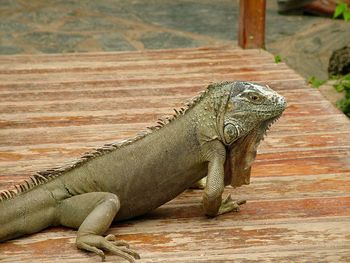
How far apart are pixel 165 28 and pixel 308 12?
2052 millimetres

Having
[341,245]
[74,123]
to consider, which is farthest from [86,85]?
[341,245]

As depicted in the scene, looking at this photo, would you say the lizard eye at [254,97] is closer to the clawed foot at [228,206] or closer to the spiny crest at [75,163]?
the spiny crest at [75,163]

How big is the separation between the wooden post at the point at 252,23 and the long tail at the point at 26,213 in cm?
403

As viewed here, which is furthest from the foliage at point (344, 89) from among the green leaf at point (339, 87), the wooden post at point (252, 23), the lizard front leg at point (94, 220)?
the lizard front leg at point (94, 220)

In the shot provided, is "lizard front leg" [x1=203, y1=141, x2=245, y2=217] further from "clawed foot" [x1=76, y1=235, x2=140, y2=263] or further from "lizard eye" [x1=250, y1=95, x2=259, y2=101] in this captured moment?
"clawed foot" [x1=76, y1=235, x2=140, y2=263]

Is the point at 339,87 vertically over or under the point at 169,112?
under

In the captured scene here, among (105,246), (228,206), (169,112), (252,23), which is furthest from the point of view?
(252,23)

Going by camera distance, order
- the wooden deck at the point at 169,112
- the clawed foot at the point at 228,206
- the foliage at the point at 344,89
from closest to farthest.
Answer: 1. the wooden deck at the point at 169,112
2. the clawed foot at the point at 228,206
3. the foliage at the point at 344,89

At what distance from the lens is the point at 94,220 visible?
3293mm

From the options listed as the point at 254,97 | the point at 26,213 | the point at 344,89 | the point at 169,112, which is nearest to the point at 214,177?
the point at 254,97

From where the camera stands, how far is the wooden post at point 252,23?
23.2 ft

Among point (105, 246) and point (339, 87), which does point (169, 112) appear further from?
point (339, 87)

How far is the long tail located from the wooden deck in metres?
0.05

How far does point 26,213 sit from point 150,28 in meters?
7.01
